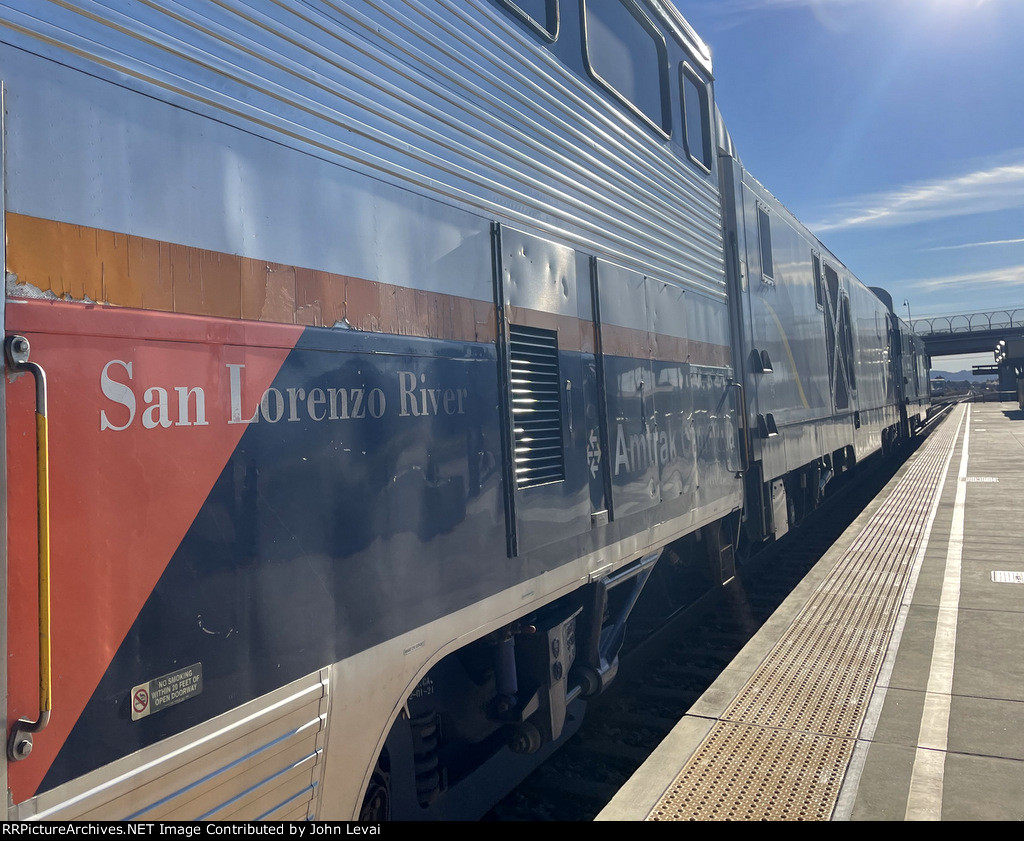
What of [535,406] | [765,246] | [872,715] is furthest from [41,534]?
[765,246]

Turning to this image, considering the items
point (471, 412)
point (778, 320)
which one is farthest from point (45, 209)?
point (778, 320)

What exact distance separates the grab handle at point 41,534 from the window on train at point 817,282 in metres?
9.45

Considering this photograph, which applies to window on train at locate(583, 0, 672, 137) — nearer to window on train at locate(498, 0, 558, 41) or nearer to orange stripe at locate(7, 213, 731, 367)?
window on train at locate(498, 0, 558, 41)

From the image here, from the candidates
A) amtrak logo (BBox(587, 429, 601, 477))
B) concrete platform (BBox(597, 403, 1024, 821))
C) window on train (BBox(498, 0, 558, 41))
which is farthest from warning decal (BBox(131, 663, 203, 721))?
window on train (BBox(498, 0, 558, 41))

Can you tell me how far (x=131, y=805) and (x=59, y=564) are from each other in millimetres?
578

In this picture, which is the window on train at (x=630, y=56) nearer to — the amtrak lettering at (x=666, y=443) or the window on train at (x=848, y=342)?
the amtrak lettering at (x=666, y=443)

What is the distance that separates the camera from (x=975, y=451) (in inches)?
854

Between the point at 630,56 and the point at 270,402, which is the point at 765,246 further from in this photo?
the point at 270,402

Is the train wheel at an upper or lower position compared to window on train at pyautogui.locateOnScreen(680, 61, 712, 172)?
lower

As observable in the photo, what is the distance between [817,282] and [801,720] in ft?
23.4

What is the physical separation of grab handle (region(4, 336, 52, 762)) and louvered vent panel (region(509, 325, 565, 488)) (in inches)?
75.4

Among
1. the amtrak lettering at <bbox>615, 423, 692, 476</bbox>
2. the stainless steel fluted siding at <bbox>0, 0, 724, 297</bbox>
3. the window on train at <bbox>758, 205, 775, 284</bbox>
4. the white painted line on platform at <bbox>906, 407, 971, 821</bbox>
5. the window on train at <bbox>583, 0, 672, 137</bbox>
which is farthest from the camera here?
the window on train at <bbox>758, 205, 775, 284</bbox>

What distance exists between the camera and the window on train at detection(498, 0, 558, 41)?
3.54 m

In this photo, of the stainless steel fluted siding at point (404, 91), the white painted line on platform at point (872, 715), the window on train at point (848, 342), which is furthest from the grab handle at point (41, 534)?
the window on train at point (848, 342)
